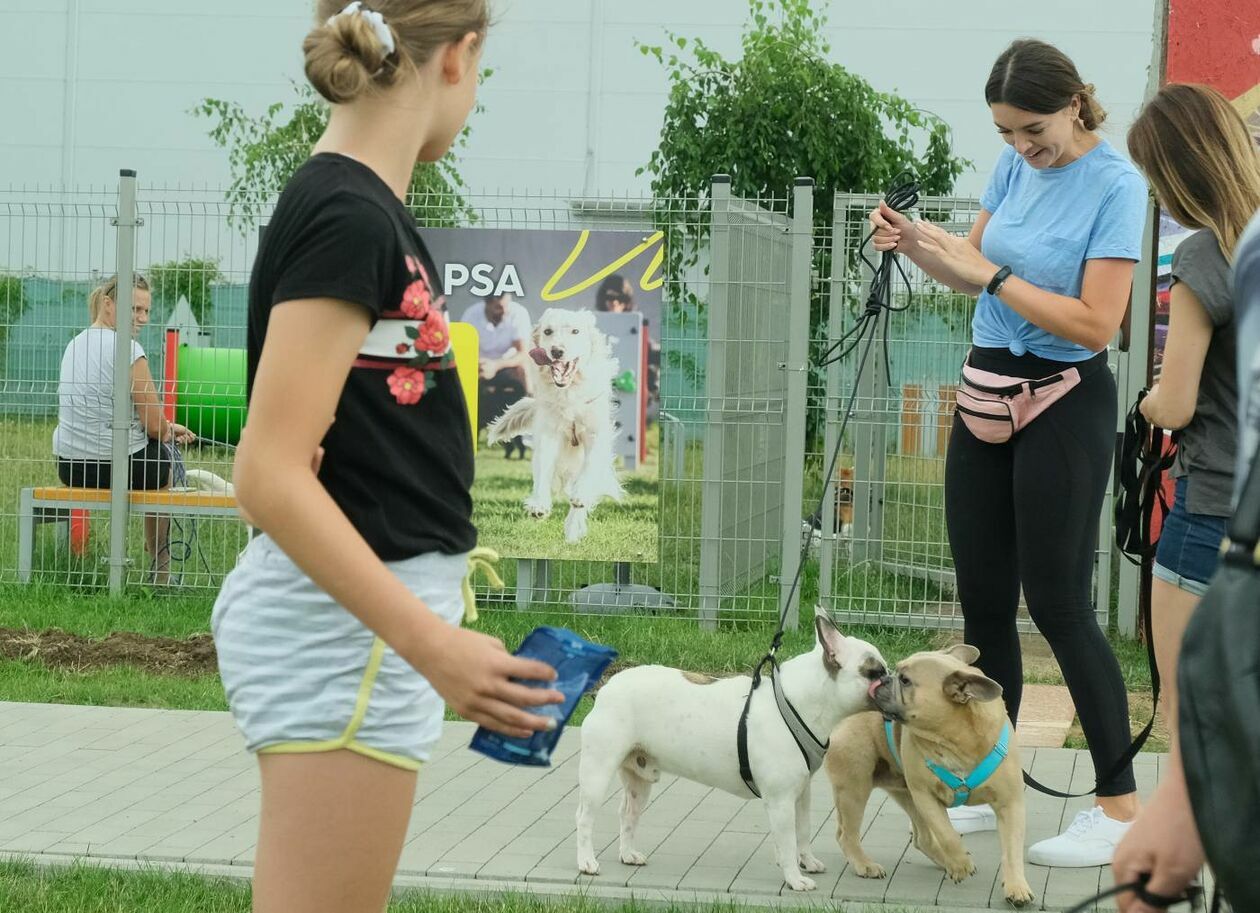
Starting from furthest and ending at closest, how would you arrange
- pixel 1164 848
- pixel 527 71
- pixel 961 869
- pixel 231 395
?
pixel 527 71 → pixel 231 395 → pixel 961 869 → pixel 1164 848

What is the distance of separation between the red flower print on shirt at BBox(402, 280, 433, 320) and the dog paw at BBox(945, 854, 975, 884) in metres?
3.17

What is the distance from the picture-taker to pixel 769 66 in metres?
13.1

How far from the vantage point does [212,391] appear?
32.3 ft

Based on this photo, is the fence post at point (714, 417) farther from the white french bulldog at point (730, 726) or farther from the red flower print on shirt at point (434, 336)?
the red flower print on shirt at point (434, 336)

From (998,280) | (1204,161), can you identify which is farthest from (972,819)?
(1204,161)

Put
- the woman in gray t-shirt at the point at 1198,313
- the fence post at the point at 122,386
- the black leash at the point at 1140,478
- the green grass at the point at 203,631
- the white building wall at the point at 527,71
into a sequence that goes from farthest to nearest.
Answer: the white building wall at the point at 527,71 → the fence post at the point at 122,386 → the green grass at the point at 203,631 → the black leash at the point at 1140,478 → the woman in gray t-shirt at the point at 1198,313

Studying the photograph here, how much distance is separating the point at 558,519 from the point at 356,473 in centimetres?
728

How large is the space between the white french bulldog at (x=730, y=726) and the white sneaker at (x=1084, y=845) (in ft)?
2.26

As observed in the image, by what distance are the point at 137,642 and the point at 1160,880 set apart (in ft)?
23.5

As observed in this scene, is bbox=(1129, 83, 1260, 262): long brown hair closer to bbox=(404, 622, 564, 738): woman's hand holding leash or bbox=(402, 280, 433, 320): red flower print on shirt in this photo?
bbox=(402, 280, 433, 320): red flower print on shirt

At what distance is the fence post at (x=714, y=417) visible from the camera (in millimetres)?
9086

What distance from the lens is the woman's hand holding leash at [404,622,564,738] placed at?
186 cm

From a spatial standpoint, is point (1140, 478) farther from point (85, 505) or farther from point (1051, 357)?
point (85, 505)

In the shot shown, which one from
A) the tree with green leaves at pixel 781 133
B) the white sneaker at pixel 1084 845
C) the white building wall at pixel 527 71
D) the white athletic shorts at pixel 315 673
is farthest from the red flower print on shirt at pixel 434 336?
the white building wall at pixel 527 71
